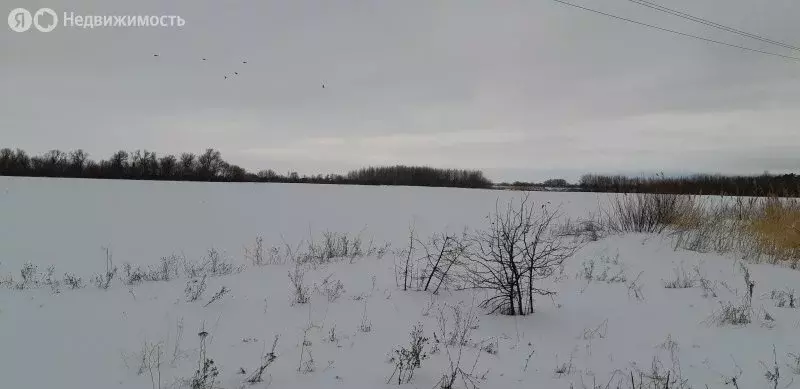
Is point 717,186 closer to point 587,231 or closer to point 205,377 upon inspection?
point 587,231

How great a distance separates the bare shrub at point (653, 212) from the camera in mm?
11859

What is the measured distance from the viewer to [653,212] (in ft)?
40.7

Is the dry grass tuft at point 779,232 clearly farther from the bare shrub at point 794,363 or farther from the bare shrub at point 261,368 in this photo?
the bare shrub at point 261,368

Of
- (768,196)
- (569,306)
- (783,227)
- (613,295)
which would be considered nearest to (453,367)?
(569,306)

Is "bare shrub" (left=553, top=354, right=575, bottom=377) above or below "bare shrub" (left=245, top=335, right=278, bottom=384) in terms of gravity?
below

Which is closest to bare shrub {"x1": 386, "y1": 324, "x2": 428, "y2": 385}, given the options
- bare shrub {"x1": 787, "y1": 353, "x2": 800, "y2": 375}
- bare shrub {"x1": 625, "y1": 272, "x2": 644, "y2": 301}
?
bare shrub {"x1": 787, "y1": 353, "x2": 800, "y2": 375}

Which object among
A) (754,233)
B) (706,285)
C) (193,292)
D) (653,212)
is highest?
(653,212)

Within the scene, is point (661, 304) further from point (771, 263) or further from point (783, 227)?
point (783, 227)

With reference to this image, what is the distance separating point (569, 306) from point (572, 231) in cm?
871

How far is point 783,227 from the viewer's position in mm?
8992

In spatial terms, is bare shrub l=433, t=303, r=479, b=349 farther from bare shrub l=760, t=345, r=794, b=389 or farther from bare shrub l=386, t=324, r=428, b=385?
bare shrub l=760, t=345, r=794, b=389

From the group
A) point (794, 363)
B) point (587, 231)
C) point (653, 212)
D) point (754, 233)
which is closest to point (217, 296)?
point (794, 363)

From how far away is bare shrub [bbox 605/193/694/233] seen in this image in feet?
38.9

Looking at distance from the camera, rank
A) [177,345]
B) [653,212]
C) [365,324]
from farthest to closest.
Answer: [653,212]
[365,324]
[177,345]
